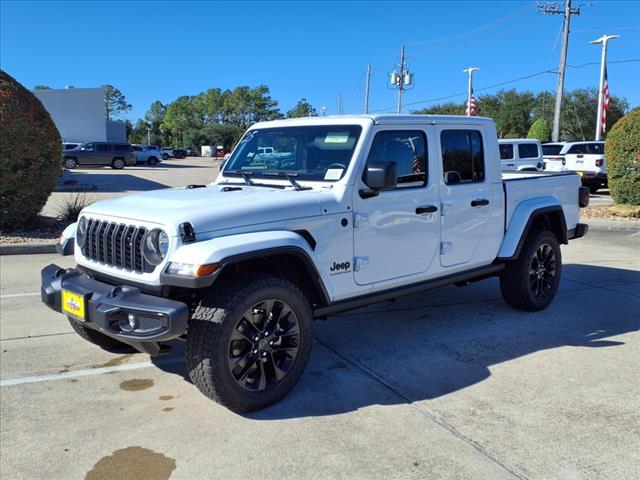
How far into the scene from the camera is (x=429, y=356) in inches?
186

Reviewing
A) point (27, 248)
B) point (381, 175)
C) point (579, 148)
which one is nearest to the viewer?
point (381, 175)

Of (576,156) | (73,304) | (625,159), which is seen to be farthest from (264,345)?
(576,156)

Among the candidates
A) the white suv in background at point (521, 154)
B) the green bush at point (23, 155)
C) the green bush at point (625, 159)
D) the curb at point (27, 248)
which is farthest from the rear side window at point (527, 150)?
the curb at point (27, 248)

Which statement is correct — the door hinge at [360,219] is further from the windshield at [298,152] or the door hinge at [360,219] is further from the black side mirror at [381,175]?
the windshield at [298,152]

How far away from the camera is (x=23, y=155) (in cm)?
954

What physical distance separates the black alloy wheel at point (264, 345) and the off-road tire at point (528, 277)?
114 inches

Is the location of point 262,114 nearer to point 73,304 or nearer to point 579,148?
point 579,148

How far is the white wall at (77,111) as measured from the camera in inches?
2005

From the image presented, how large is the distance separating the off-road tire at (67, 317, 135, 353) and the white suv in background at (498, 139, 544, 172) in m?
14.7

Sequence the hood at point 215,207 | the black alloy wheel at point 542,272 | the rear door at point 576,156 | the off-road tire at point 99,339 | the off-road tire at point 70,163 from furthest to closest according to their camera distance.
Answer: the off-road tire at point 70,163, the rear door at point 576,156, the black alloy wheel at point 542,272, the off-road tire at point 99,339, the hood at point 215,207

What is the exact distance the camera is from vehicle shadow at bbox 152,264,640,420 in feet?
13.2

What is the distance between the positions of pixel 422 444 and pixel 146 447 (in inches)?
62.9

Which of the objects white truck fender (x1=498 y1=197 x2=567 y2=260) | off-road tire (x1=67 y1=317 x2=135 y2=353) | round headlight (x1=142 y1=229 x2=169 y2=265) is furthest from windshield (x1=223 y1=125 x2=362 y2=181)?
white truck fender (x1=498 y1=197 x2=567 y2=260)

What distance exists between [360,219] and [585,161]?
Answer: 58.6 ft
